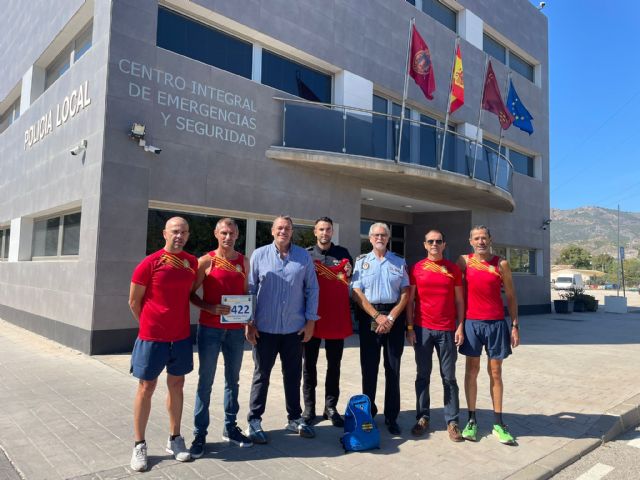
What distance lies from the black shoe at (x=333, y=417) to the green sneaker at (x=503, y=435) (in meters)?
1.46

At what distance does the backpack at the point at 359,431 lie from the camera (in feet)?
13.0

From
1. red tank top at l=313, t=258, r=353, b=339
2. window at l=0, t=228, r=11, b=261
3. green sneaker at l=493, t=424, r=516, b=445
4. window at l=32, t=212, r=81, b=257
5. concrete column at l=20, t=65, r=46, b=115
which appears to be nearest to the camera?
green sneaker at l=493, t=424, r=516, b=445

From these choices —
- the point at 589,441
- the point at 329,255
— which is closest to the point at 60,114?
the point at 329,255

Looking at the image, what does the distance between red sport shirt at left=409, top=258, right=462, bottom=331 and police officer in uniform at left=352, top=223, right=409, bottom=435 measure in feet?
0.52

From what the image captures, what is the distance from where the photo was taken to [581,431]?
473 centimetres

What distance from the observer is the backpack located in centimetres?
397

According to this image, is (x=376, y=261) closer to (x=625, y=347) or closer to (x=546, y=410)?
(x=546, y=410)

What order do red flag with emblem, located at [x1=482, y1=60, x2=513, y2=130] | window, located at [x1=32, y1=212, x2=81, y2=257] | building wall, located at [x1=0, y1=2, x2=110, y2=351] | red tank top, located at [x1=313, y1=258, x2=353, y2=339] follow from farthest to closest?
red flag with emblem, located at [x1=482, y1=60, x2=513, y2=130]
window, located at [x1=32, y1=212, x2=81, y2=257]
building wall, located at [x1=0, y1=2, x2=110, y2=351]
red tank top, located at [x1=313, y1=258, x2=353, y2=339]

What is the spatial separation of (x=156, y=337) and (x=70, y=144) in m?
7.60

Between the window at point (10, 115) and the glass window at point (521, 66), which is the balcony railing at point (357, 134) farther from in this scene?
the glass window at point (521, 66)

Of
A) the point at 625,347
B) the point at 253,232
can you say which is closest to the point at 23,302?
the point at 253,232

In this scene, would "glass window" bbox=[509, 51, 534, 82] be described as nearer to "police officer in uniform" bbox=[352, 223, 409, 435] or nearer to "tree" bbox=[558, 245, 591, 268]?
"police officer in uniform" bbox=[352, 223, 409, 435]

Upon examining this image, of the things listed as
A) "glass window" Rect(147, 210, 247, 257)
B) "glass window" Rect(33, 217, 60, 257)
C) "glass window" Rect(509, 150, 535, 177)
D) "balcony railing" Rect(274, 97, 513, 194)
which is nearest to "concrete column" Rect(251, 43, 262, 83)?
"balcony railing" Rect(274, 97, 513, 194)

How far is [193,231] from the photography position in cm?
939
